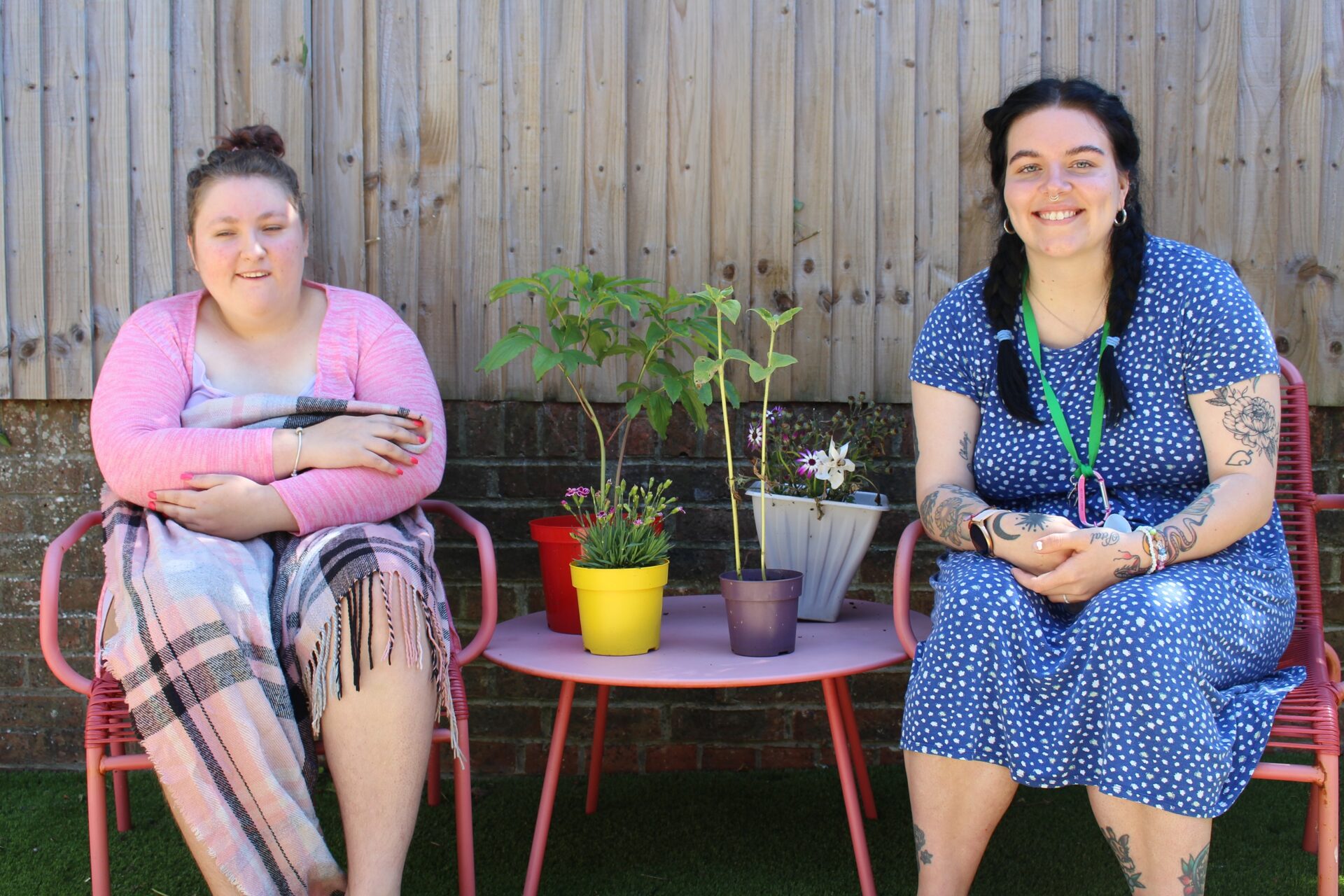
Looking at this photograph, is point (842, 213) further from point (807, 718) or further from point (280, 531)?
point (280, 531)

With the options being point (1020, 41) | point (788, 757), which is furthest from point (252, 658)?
point (1020, 41)

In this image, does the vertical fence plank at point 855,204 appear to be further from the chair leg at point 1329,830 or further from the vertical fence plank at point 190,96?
the vertical fence plank at point 190,96

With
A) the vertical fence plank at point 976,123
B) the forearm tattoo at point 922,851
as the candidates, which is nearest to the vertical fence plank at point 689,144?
the vertical fence plank at point 976,123

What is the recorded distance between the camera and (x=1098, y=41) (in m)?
2.68

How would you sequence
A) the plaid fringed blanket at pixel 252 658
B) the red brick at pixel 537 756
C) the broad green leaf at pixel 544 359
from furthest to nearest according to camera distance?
the red brick at pixel 537 756 → the broad green leaf at pixel 544 359 → the plaid fringed blanket at pixel 252 658

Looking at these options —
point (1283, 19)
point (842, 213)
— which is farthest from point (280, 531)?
point (1283, 19)

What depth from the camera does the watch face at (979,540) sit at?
1961 millimetres

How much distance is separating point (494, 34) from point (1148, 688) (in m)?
2.10

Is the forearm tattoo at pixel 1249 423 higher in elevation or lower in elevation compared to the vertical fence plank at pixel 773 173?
lower

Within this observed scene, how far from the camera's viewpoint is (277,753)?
69.9 inches

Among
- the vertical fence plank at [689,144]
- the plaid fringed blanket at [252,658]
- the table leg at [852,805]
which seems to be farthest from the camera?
the vertical fence plank at [689,144]

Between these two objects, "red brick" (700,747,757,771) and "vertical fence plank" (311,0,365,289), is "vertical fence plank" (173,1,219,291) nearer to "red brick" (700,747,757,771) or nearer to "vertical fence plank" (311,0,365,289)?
"vertical fence plank" (311,0,365,289)

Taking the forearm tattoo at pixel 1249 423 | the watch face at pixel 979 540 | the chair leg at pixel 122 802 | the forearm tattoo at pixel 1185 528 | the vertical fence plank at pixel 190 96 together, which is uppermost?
the vertical fence plank at pixel 190 96

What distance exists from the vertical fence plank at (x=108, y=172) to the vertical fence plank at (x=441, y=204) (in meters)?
0.73
